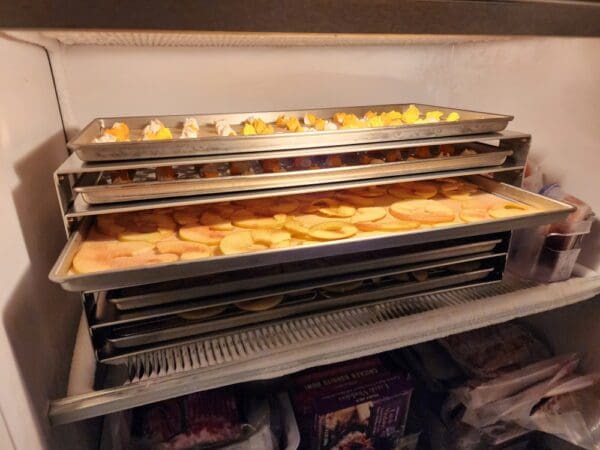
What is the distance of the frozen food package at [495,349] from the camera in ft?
3.63

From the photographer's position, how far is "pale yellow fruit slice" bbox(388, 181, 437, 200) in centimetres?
95

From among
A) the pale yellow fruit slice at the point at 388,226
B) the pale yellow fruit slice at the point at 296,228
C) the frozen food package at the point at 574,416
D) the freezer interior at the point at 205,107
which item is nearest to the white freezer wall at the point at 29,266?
the freezer interior at the point at 205,107

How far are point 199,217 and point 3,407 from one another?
1.46 ft

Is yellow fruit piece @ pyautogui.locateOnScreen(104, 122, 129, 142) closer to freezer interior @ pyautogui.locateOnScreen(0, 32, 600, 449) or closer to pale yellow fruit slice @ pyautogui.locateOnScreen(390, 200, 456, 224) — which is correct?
freezer interior @ pyautogui.locateOnScreen(0, 32, 600, 449)

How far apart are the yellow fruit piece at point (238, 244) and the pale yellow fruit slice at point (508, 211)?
0.48m

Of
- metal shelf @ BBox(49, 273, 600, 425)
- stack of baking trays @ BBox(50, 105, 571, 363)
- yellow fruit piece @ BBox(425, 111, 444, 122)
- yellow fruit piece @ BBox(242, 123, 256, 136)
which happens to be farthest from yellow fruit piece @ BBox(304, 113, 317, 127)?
metal shelf @ BBox(49, 273, 600, 425)

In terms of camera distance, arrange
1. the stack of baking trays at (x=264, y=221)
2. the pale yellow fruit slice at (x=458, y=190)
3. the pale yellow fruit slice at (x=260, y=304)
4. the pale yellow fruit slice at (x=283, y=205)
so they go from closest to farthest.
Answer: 1. the stack of baking trays at (x=264, y=221)
2. the pale yellow fruit slice at (x=260, y=304)
3. the pale yellow fruit slice at (x=283, y=205)
4. the pale yellow fruit slice at (x=458, y=190)

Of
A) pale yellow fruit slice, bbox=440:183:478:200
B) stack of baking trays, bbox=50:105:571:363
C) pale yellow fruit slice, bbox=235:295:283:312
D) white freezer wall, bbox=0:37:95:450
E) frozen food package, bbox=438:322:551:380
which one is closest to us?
white freezer wall, bbox=0:37:95:450

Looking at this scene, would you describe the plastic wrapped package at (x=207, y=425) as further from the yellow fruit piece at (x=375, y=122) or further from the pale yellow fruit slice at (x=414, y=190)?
→ the yellow fruit piece at (x=375, y=122)

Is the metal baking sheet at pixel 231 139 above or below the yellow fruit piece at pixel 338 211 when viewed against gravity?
above

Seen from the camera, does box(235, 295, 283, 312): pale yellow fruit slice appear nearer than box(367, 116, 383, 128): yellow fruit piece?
Yes

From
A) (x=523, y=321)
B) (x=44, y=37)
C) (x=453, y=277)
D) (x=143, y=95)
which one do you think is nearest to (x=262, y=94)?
(x=143, y=95)

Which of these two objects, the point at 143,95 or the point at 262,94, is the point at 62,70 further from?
the point at 262,94

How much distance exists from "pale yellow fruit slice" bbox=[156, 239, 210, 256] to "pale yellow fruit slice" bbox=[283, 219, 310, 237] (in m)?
0.16
